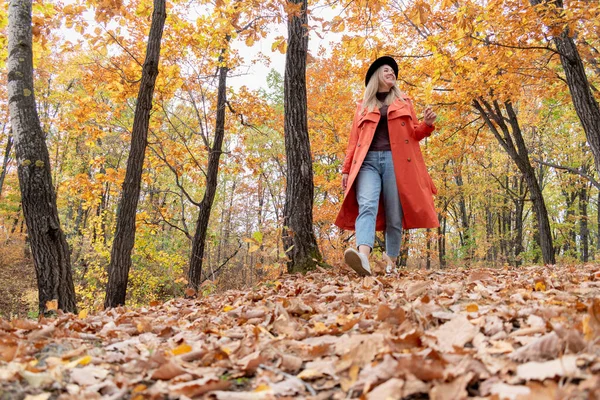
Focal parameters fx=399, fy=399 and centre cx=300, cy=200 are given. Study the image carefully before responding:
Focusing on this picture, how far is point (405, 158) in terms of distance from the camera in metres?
3.74

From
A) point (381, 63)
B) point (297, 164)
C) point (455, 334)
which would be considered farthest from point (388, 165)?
point (455, 334)

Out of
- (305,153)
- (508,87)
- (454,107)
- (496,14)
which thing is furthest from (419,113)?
(305,153)

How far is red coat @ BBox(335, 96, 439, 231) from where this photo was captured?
147 inches

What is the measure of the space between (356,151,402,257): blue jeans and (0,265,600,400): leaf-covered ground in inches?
59.0

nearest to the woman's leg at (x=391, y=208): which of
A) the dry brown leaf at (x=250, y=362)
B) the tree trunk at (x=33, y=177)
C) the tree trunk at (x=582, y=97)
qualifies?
the dry brown leaf at (x=250, y=362)

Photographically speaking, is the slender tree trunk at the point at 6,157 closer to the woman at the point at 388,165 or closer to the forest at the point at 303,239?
the forest at the point at 303,239

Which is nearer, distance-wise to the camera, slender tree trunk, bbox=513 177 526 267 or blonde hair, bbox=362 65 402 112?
blonde hair, bbox=362 65 402 112

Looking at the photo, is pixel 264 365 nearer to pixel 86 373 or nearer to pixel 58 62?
pixel 86 373

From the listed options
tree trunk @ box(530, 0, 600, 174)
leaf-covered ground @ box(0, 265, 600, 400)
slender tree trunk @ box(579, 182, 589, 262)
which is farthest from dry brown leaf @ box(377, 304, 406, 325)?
slender tree trunk @ box(579, 182, 589, 262)

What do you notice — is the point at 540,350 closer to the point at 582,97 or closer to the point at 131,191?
the point at 131,191

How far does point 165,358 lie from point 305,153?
3438mm

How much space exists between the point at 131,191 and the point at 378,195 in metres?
3.01

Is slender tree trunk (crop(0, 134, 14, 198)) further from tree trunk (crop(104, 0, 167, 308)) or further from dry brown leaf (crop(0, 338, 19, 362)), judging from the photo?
dry brown leaf (crop(0, 338, 19, 362))

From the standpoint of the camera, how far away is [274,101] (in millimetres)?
19797
